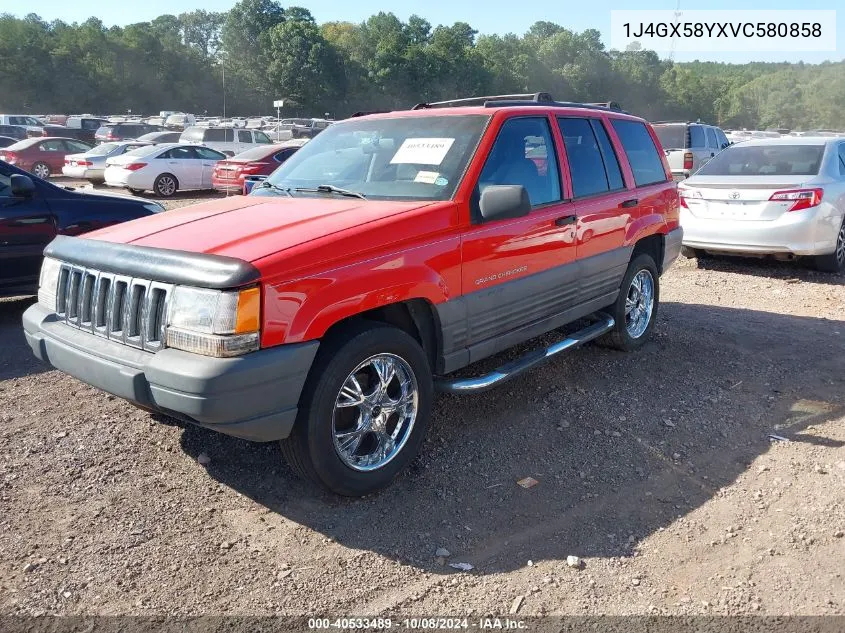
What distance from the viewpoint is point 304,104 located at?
76562 mm

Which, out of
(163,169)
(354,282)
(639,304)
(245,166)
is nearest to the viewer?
(354,282)

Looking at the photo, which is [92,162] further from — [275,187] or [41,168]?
[275,187]

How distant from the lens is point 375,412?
3.61 m

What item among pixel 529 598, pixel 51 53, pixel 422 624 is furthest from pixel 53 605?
pixel 51 53

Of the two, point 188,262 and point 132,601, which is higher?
point 188,262

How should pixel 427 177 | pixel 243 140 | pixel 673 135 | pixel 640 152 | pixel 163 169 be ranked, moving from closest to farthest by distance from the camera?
pixel 427 177, pixel 640 152, pixel 673 135, pixel 163 169, pixel 243 140

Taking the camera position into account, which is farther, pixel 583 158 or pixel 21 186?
pixel 21 186

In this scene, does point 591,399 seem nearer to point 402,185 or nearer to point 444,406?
point 444,406

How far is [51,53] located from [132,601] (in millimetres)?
74975

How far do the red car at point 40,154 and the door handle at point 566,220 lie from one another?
2112cm

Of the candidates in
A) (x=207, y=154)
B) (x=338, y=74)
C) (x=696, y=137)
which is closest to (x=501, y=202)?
(x=696, y=137)

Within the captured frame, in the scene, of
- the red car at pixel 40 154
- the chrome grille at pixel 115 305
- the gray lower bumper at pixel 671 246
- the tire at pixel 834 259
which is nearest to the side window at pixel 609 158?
the gray lower bumper at pixel 671 246

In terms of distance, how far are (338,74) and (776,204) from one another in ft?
247

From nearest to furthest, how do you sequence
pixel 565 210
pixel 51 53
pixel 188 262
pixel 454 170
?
pixel 188 262, pixel 454 170, pixel 565 210, pixel 51 53
